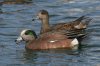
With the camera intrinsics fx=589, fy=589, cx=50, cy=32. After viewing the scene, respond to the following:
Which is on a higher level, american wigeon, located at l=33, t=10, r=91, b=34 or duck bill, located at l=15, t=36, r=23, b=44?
american wigeon, located at l=33, t=10, r=91, b=34

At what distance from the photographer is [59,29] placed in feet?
53.0

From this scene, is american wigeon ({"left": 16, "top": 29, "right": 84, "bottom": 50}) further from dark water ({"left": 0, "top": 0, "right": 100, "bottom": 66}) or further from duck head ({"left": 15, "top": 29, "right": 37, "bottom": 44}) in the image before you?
dark water ({"left": 0, "top": 0, "right": 100, "bottom": 66})

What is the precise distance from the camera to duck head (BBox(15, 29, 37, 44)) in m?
15.6

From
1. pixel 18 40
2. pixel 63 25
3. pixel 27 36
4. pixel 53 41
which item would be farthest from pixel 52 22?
pixel 18 40

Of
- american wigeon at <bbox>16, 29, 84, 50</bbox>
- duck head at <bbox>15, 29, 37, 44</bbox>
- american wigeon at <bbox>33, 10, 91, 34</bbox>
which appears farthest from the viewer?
american wigeon at <bbox>33, 10, 91, 34</bbox>

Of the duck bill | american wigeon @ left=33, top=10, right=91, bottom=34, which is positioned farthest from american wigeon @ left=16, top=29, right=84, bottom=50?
american wigeon @ left=33, top=10, right=91, bottom=34

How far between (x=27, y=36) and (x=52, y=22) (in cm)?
274

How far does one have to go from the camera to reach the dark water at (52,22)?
13.8 m

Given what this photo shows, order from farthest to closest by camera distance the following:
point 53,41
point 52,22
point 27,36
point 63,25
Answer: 1. point 52,22
2. point 63,25
3. point 27,36
4. point 53,41

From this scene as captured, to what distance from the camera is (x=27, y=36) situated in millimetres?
15836

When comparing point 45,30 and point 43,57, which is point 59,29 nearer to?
point 45,30

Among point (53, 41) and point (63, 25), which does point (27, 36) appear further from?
point (63, 25)

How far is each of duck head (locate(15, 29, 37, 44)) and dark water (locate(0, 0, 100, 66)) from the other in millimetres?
193

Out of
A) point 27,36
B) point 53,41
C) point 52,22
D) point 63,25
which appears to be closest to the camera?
point 53,41
